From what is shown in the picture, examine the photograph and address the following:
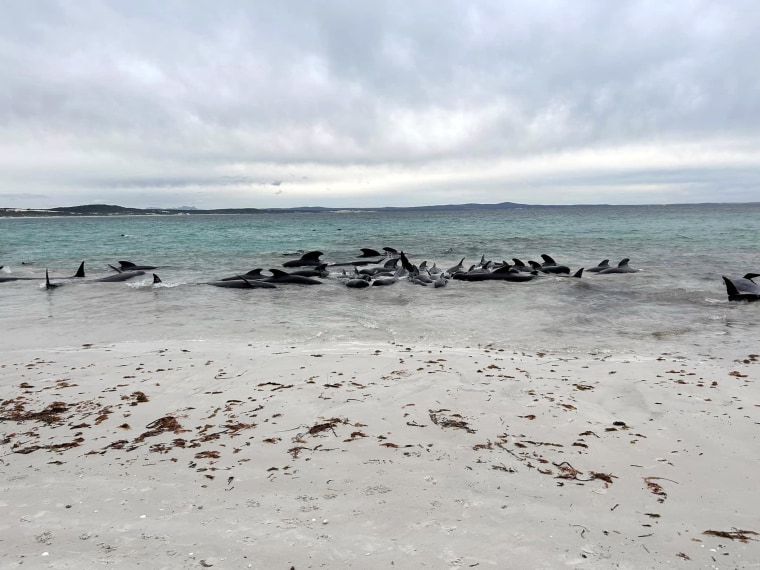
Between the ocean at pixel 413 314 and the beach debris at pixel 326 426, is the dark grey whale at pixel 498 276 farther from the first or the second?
the beach debris at pixel 326 426

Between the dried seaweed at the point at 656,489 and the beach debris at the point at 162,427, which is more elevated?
the dried seaweed at the point at 656,489

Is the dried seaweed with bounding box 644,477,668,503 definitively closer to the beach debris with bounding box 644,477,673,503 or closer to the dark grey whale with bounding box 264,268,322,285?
the beach debris with bounding box 644,477,673,503

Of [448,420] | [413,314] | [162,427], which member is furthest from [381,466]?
[413,314]

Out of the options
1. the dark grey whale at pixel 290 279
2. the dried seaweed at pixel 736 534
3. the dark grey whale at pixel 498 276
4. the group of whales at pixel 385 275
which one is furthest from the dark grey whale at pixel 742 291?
the dark grey whale at pixel 290 279

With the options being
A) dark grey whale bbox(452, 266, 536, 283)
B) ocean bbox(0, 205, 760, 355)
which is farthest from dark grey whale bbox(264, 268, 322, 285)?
dark grey whale bbox(452, 266, 536, 283)

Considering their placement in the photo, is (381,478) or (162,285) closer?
(381,478)

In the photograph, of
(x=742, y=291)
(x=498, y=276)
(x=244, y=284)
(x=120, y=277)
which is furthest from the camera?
(x=120, y=277)

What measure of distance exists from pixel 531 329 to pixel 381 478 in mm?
6850

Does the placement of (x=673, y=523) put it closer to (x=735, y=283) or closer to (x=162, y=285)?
(x=735, y=283)

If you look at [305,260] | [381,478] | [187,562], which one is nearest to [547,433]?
[381,478]

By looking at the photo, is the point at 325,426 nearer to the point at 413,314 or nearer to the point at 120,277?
the point at 413,314

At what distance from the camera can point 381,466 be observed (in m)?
4.36

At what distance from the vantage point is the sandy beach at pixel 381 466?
329 cm

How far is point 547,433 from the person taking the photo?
5.01m
